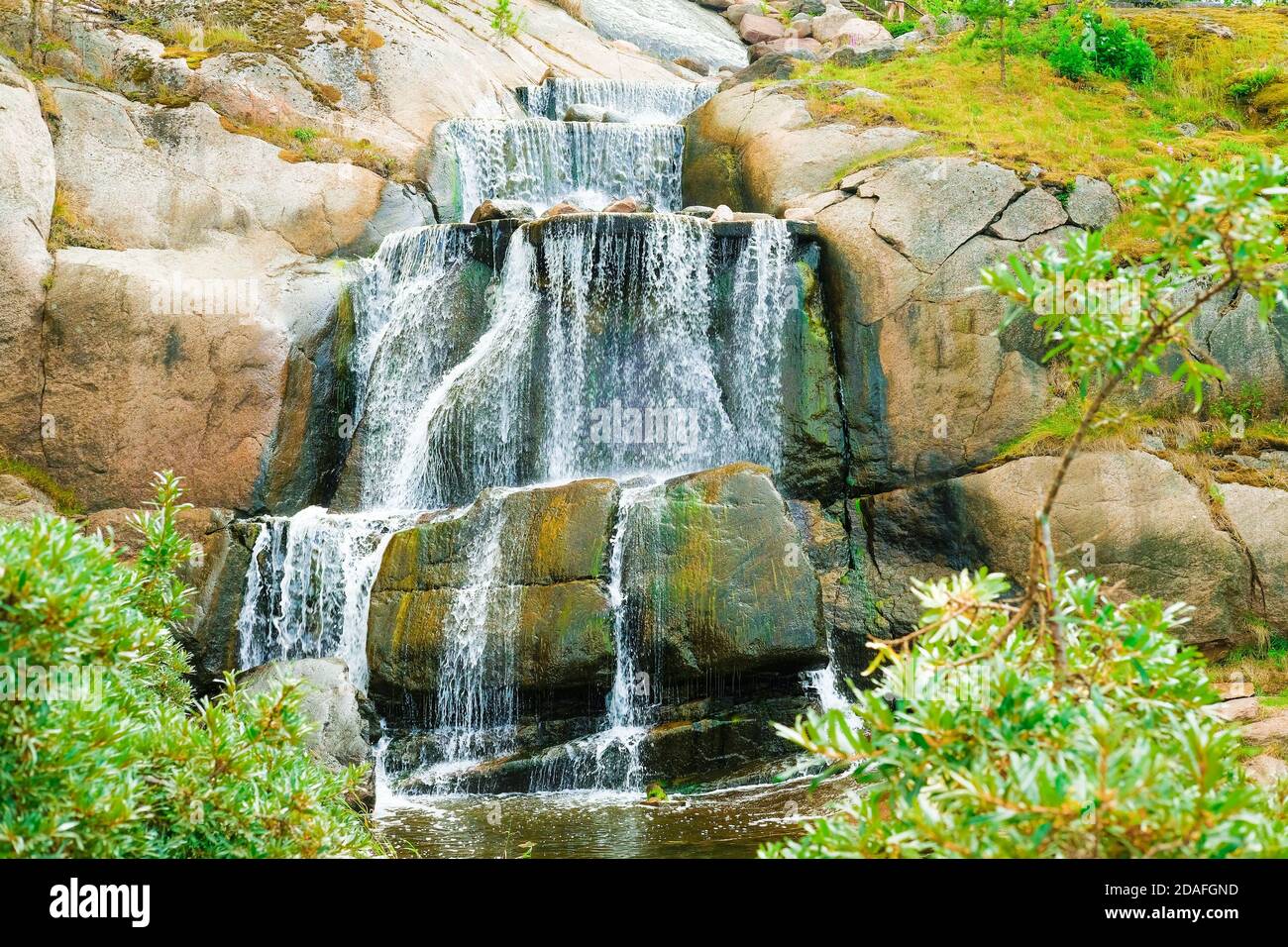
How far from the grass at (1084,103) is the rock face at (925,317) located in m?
0.95

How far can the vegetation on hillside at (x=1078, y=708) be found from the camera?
8.79 ft

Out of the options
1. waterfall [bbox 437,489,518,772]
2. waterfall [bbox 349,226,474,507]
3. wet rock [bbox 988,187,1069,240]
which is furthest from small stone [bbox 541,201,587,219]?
wet rock [bbox 988,187,1069,240]

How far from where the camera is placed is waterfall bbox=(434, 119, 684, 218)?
18422 mm

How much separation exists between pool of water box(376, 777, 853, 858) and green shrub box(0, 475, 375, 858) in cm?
388

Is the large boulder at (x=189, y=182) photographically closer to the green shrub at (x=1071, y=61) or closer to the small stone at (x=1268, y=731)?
the green shrub at (x=1071, y=61)

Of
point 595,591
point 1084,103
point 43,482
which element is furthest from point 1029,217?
point 43,482

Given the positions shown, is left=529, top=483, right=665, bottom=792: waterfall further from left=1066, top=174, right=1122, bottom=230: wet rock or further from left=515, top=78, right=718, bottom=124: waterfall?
left=515, top=78, right=718, bottom=124: waterfall

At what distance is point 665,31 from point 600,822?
80.7 ft

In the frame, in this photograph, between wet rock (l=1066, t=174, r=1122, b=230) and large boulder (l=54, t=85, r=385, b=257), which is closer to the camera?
wet rock (l=1066, t=174, r=1122, b=230)

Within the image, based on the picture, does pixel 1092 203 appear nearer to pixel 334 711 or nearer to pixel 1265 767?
pixel 1265 767

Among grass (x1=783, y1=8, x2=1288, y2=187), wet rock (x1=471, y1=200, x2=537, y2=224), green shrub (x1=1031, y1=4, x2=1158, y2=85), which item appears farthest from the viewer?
green shrub (x1=1031, y1=4, x2=1158, y2=85)

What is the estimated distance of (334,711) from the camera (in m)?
10.2

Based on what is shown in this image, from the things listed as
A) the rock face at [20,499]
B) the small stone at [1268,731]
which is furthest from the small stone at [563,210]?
the small stone at [1268,731]

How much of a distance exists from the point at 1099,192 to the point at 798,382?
5284 millimetres
